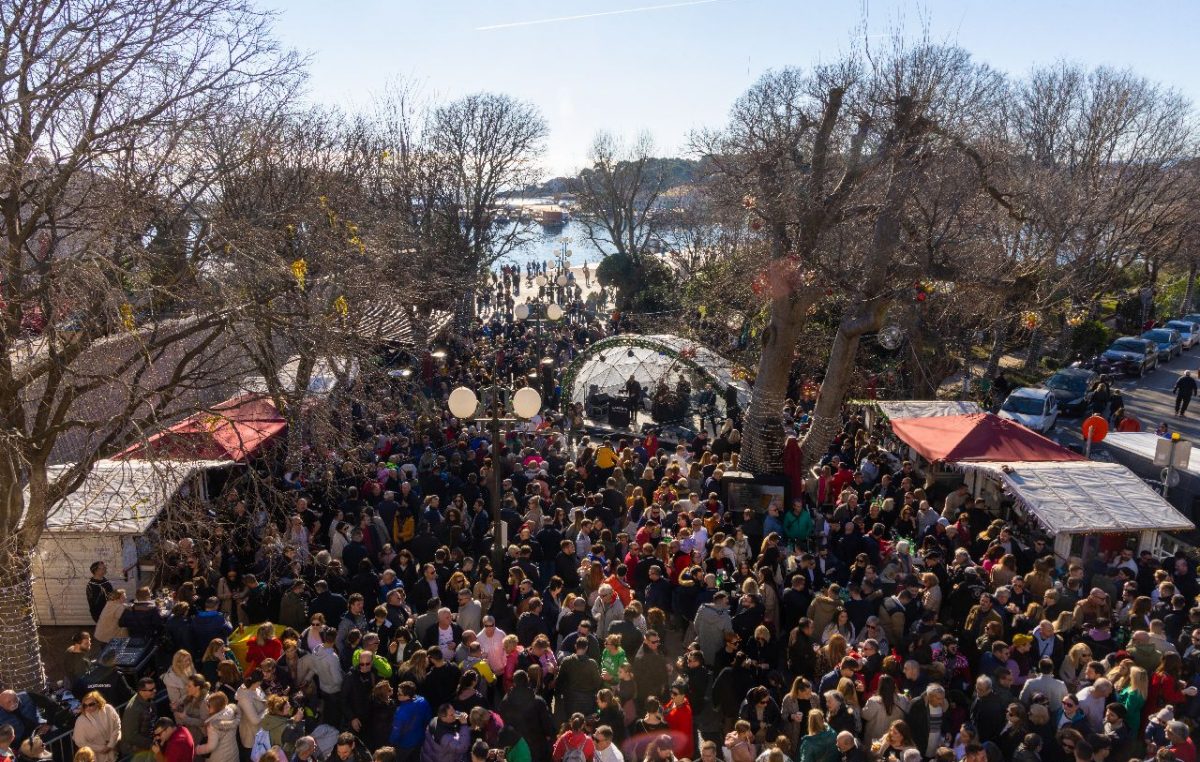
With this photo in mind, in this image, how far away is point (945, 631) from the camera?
31.6 ft

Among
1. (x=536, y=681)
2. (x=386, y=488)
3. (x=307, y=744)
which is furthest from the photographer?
(x=386, y=488)

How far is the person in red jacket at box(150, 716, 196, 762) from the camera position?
6.70 m

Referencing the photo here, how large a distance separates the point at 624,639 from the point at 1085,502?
6.99m

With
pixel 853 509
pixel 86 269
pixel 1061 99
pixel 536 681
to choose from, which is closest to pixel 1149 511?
pixel 853 509

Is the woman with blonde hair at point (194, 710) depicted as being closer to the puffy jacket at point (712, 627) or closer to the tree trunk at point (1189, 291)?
the puffy jacket at point (712, 627)

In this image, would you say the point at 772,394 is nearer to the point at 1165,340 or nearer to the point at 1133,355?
the point at 1133,355

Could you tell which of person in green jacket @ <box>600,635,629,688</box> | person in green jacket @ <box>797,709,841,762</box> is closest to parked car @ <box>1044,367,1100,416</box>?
person in green jacket @ <box>600,635,629,688</box>

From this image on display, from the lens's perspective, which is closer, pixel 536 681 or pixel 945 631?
pixel 536 681

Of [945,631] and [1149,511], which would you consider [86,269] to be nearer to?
[945,631]

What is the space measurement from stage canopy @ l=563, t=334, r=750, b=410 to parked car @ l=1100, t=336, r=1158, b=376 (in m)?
16.4

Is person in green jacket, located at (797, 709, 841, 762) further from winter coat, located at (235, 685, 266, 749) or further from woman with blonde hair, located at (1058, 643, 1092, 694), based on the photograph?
winter coat, located at (235, 685, 266, 749)

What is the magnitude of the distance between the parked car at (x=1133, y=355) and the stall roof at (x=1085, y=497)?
768 inches

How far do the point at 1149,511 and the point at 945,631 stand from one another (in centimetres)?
417

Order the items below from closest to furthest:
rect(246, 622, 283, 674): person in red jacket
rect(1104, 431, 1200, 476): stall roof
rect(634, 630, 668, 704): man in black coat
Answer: rect(634, 630, 668, 704): man in black coat, rect(246, 622, 283, 674): person in red jacket, rect(1104, 431, 1200, 476): stall roof
